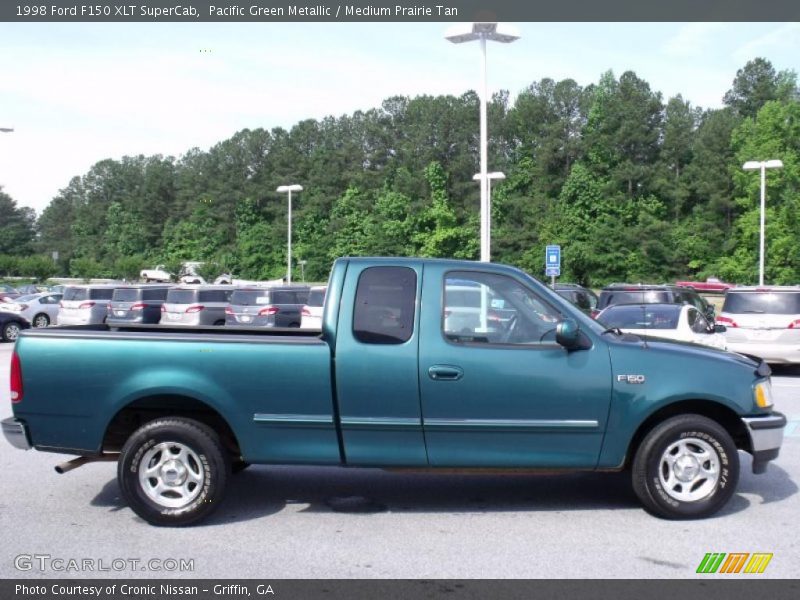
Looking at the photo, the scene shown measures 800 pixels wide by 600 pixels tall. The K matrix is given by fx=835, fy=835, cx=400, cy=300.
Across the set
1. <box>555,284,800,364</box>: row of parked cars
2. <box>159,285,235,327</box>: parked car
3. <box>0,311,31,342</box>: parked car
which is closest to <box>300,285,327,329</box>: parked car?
<box>159,285,235,327</box>: parked car

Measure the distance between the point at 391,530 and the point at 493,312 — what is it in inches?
68.7

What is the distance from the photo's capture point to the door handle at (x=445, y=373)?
5.94 m

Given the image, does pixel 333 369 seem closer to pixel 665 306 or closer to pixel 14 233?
pixel 665 306

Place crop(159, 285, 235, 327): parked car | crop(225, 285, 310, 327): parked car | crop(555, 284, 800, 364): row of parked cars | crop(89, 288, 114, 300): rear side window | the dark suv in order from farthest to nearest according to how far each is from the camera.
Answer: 1. crop(89, 288, 114, 300): rear side window
2. crop(159, 285, 235, 327): parked car
3. crop(225, 285, 310, 327): parked car
4. the dark suv
5. crop(555, 284, 800, 364): row of parked cars

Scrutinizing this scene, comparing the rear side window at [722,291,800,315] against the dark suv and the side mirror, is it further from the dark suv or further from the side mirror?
the side mirror

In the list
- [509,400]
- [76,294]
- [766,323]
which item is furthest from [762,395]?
[76,294]

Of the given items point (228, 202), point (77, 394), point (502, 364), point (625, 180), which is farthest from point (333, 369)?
point (228, 202)

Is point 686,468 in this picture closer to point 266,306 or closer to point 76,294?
point 266,306

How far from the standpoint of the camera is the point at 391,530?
234 inches

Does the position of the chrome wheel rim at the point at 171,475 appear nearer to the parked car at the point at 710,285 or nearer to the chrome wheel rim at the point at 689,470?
the chrome wheel rim at the point at 689,470

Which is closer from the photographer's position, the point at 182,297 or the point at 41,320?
the point at 182,297

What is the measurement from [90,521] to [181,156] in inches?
4295

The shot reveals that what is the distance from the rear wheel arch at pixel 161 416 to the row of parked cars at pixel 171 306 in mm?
15026

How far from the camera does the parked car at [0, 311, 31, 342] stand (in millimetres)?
25906
